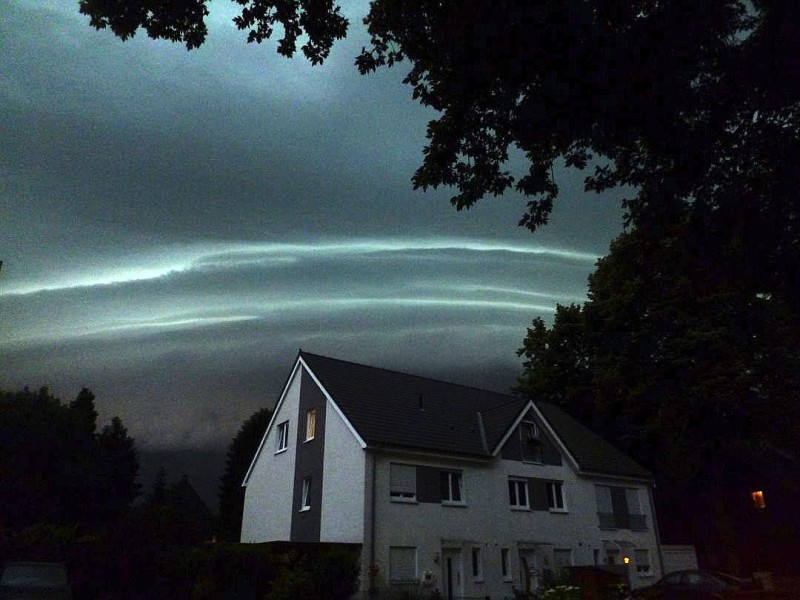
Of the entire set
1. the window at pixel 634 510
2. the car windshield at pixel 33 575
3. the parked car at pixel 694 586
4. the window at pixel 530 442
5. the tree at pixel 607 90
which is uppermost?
the tree at pixel 607 90

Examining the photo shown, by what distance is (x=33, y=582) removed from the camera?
54.3ft

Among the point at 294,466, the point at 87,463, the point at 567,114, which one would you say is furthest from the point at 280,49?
the point at 87,463

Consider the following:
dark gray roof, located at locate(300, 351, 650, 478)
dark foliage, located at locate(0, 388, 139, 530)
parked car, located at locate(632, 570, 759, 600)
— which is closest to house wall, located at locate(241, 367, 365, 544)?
dark gray roof, located at locate(300, 351, 650, 478)

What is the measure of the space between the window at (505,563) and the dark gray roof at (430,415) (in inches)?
163

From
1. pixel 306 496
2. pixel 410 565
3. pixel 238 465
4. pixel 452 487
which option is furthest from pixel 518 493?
pixel 238 465

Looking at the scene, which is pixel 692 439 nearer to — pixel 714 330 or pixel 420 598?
pixel 714 330

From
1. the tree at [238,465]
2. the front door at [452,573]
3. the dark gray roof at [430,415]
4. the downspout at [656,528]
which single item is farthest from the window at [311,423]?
the tree at [238,465]

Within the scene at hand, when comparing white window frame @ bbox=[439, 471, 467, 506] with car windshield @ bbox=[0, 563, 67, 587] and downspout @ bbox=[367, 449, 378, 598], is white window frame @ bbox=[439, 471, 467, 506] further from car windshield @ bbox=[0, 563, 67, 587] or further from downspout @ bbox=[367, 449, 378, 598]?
car windshield @ bbox=[0, 563, 67, 587]

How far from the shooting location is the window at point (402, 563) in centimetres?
2328

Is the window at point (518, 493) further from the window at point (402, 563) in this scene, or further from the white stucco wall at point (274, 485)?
the white stucco wall at point (274, 485)

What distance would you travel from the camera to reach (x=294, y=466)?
94.8 ft

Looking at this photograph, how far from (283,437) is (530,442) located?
40.4 feet

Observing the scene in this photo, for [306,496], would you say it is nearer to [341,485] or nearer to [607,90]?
[341,485]

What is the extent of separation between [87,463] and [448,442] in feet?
81.2
